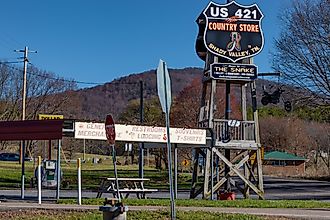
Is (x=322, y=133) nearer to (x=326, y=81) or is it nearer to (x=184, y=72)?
(x=184, y=72)

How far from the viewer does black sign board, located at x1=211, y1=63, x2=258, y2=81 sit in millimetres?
27156

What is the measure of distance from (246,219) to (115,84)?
84325 mm

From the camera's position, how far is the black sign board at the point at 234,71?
89.1ft

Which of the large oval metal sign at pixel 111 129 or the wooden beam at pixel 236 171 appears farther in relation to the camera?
Result: the wooden beam at pixel 236 171

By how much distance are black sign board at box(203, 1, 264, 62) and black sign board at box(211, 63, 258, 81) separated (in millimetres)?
404

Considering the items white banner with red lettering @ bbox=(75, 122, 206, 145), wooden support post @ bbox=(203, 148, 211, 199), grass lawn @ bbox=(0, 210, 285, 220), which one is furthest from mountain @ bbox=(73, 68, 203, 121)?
grass lawn @ bbox=(0, 210, 285, 220)

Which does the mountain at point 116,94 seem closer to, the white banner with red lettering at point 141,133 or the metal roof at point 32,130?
the white banner with red lettering at point 141,133

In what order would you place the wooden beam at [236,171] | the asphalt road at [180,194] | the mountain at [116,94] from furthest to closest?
the mountain at [116,94] → the wooden beam at [236,171] → the asphalt road at [180,194]

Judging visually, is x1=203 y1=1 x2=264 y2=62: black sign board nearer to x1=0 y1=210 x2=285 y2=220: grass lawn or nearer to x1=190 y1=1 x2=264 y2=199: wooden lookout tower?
x1=190 y1=1 x2=264 y2=199: wooden lookout tower

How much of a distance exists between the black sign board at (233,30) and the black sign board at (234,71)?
404mm

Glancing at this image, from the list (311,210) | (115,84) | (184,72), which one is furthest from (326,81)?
(115,84)

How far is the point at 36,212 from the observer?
16.5 m

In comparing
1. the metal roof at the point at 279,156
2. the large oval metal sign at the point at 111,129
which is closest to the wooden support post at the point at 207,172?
the large oval metal sign at the point at 111,129

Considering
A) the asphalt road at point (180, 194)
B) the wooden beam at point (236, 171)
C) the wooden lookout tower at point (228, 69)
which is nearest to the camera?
the asphalt road at point (180, 194)
